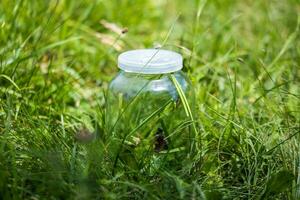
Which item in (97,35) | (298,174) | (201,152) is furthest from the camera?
(97,35)

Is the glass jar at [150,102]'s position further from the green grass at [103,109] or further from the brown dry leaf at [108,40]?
the brown dry leaf at [108,40]

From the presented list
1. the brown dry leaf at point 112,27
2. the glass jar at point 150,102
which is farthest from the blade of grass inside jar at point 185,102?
the brown dry leaf at point 112,27

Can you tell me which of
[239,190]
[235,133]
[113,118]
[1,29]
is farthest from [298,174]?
[1,29]

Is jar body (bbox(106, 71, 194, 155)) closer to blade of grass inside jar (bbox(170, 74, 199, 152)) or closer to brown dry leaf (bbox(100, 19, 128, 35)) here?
blade of grass inside jar (bbox(170, 74, 199, 152))

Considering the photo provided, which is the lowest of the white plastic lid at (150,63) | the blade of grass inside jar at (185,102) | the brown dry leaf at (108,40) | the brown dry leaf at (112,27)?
the brown dry leaf at (108,40)

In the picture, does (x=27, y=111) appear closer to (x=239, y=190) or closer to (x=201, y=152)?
(x=201, y=152)

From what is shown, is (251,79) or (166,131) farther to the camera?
(251,79)

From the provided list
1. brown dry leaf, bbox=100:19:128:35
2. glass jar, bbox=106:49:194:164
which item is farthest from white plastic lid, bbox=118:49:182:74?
brown dry leaf, bbox=100:19:128:35
